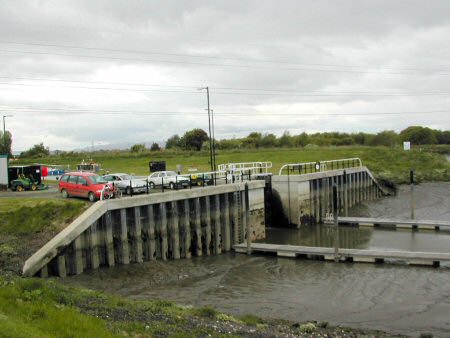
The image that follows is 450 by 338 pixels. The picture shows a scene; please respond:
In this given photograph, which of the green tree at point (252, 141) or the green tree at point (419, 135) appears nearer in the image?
the green tree at point (252, 141)

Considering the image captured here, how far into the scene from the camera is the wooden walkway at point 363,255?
23625 millimetres

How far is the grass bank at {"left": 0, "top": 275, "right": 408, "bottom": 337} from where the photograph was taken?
10.2m

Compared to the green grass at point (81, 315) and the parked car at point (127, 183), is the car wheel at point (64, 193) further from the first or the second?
the green grass at point (81, 315)

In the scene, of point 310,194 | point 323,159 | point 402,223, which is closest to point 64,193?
point 310,194

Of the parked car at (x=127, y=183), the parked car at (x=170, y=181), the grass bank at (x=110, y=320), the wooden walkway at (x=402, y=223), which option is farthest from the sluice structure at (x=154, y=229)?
the wooden walkway at (x=402, y=223)

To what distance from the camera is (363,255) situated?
24.8 meters

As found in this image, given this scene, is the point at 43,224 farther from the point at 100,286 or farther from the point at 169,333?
the point at 169,333

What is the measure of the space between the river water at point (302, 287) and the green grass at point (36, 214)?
11.8 feet

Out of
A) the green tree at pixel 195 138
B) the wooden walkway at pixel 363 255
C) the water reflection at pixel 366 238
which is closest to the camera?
the wooden walkway at pixel 363 255

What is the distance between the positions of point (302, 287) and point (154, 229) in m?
8.36

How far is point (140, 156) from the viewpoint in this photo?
86.2m

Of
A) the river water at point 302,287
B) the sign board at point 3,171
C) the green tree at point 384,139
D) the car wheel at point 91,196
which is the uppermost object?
the green tree at point 384,139

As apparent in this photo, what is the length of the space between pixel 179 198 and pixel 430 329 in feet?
48.6

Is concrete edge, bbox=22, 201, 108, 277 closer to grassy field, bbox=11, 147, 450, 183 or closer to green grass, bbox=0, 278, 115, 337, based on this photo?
green grass, bbox=0, 278, 115, 337
